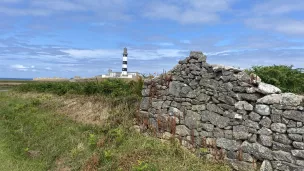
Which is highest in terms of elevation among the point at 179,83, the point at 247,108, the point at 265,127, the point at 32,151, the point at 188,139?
the point at 179,83

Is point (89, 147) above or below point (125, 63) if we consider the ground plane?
below

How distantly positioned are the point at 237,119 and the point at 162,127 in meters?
2.67

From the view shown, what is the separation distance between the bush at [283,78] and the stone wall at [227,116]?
7.85ft

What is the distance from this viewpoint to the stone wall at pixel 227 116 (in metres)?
5.65

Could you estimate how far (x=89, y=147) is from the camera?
8336 mm

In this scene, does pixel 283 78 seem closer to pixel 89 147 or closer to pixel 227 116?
pixel 227 116

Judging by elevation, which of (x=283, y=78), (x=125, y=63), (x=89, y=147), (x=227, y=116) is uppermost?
(x=125, y=63)

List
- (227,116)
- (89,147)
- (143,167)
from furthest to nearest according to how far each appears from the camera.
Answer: (89,147)
(227,116)
(143,167)

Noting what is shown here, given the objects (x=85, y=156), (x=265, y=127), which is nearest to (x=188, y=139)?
(x=265, y=127)

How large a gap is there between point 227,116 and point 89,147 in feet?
14.3

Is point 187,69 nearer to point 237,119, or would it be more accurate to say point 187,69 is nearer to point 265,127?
point 237,119

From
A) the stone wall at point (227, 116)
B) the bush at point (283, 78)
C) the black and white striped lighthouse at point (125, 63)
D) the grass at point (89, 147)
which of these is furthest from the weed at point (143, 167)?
the black and white striped lighthouse at point (125, 63)

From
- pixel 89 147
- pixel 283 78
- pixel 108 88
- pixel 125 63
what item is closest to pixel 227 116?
pixel 283 78

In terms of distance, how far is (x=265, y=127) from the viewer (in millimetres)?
5992
